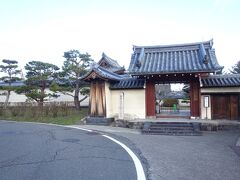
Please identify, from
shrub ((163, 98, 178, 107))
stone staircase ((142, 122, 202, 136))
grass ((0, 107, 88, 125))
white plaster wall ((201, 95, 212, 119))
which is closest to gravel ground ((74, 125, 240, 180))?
stone staircase ((142, 122, 202, 136))

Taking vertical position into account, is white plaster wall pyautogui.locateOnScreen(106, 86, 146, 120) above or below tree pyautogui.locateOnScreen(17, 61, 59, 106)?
below

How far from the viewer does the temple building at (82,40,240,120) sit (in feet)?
51.3

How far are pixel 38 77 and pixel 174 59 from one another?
48.6ft

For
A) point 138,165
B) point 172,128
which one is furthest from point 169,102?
point 138,165

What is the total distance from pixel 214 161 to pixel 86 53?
20.4m

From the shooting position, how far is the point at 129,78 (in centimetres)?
1877

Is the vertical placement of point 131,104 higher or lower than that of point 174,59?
lower

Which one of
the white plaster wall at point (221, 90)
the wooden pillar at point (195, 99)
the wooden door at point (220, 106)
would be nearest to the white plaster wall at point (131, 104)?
the wooden pillar at point (195, 99)

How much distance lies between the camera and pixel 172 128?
1384cm

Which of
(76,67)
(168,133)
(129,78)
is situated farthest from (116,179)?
(76,67)

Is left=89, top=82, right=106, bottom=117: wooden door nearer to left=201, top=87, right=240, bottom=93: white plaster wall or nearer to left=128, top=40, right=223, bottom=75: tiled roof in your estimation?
left=128, top=40, right=223, bottom=75: tiled roof

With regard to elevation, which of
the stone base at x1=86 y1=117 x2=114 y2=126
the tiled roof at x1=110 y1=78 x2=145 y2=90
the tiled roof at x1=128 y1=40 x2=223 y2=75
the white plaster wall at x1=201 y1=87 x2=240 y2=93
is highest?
the tiled roof at x1=128 y1=40 x2=223 y2=75

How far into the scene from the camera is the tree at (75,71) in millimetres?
24405

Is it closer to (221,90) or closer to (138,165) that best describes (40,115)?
(221,90)
